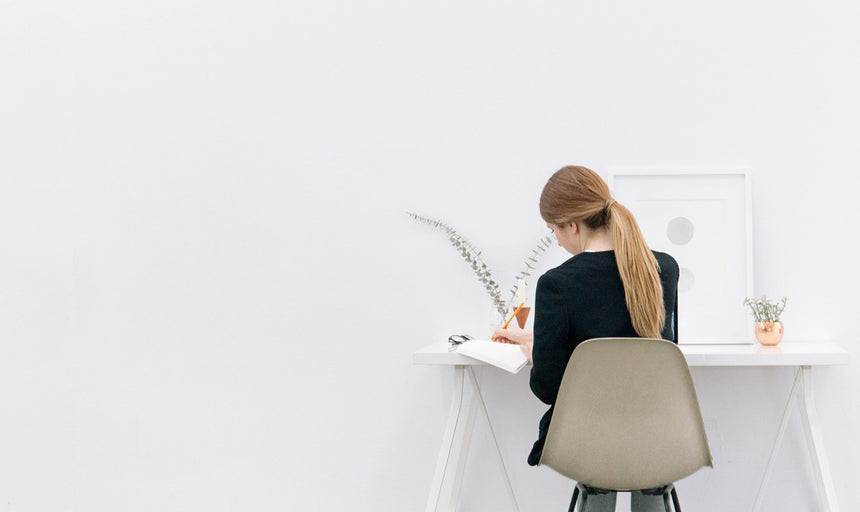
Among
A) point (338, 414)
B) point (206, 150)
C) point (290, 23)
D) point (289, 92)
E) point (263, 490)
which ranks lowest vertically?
point (263, 490)

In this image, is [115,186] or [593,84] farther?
[115,186]

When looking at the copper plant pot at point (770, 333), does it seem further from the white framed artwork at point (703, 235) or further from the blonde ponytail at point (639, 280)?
the blonde ponytail at point (639, 280)

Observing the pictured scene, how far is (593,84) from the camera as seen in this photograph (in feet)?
8.30

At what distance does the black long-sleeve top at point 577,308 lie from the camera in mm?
1690

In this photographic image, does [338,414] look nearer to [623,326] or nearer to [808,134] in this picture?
[623,326]

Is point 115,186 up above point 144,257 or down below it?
above

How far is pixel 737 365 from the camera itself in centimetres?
211

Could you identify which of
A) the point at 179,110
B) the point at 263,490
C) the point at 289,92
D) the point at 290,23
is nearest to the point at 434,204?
the point at 289,92

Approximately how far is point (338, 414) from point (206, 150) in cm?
A: 104

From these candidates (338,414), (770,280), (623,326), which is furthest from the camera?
(338,414)

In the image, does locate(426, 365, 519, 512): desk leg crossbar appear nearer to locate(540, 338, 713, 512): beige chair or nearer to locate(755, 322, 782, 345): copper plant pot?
locate(540, 338, 713, 512): beige chair

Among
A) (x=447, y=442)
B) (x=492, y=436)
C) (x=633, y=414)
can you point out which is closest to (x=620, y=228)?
(x=633, y=414)

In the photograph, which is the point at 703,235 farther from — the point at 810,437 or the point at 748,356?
the point at 810,437

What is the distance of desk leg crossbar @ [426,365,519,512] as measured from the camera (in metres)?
2.25
